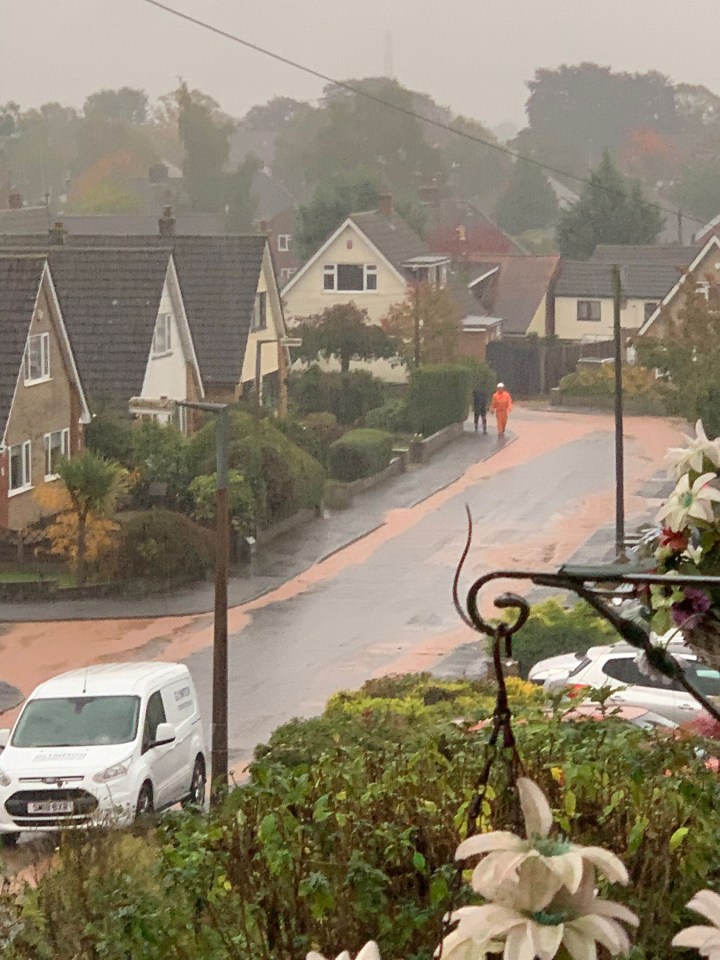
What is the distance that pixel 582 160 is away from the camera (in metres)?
5.75

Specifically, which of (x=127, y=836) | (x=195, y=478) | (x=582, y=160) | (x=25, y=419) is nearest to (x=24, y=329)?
(x=25, y=419)

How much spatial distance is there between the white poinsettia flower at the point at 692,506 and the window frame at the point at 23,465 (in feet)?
13.4

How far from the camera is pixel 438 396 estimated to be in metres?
5.61

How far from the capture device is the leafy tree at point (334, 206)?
18.3 feet

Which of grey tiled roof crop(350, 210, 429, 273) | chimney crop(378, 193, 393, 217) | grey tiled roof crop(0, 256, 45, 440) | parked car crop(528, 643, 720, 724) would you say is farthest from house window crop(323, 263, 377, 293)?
parked car crop(528, 643, 720, 724)

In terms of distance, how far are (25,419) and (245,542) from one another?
833 millimetres

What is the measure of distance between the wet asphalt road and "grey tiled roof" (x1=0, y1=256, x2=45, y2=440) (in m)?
1.12

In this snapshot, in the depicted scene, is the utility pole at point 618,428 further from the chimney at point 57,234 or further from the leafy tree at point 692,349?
the chimney at point 57,234

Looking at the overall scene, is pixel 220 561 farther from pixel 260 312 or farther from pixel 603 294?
pixel 603 294

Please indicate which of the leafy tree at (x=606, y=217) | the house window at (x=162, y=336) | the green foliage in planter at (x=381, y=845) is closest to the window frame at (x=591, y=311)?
the leafy tree at (x=606, y=217)

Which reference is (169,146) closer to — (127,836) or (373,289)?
(373,289)

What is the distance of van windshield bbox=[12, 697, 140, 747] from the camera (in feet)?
18.7

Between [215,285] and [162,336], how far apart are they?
282 mm

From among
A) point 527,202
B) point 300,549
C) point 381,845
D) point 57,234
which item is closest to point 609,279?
point 527,202
